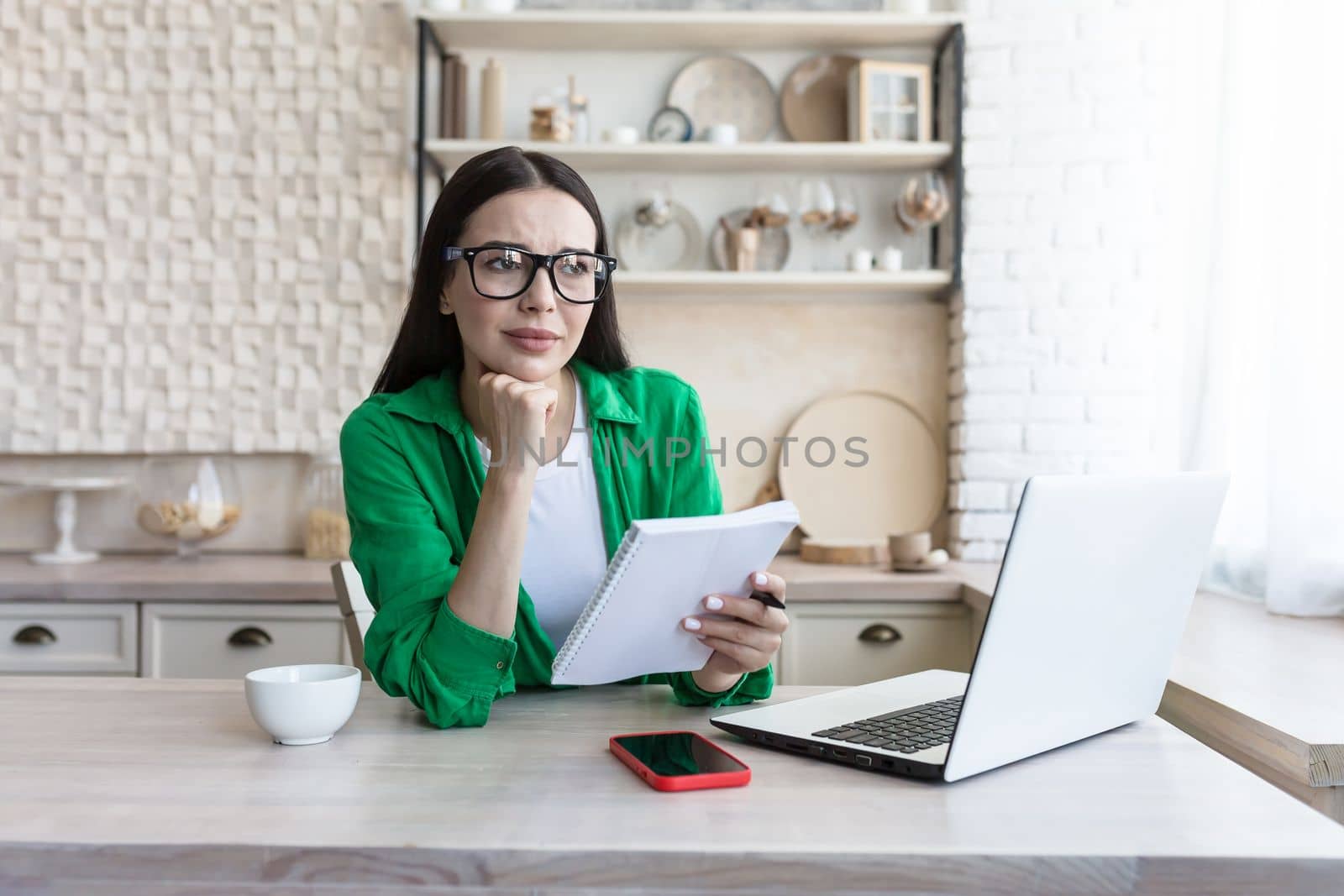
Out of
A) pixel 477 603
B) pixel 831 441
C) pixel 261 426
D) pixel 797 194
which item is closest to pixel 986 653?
pixel 477 603

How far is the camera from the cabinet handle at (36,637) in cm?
240

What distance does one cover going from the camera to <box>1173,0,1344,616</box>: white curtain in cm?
200

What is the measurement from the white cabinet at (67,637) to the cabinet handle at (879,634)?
1722 mm

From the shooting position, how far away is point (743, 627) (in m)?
1.12

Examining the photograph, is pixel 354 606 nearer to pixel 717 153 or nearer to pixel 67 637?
pixel 67 637

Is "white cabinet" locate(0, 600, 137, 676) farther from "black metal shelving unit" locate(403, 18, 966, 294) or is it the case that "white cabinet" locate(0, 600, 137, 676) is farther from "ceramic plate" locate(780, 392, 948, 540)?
"ceramic plate" locate(780, 392, 948, 540)

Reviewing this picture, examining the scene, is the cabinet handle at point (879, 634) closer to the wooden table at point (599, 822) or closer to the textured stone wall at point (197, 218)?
the wooden table at point (599, 822)

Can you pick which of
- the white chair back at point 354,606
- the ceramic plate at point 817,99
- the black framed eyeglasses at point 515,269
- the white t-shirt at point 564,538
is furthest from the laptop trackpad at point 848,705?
the ceramic plate at point 817,99

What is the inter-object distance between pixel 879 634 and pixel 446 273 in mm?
1437

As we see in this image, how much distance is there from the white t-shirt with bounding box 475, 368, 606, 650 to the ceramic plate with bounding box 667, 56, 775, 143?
5.70 feet

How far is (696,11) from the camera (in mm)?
2885

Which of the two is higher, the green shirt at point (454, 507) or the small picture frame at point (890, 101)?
the small picture frame at point (890, 101)

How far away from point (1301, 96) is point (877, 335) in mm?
1214

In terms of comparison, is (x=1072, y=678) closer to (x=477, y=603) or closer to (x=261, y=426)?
(x=477, y=603)
